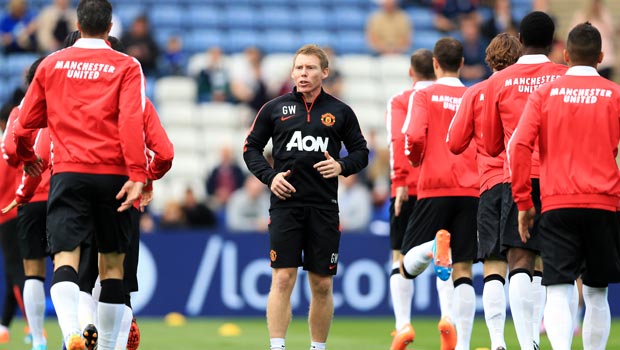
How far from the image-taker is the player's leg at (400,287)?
428 inches

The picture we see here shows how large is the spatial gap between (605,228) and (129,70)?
328 cm

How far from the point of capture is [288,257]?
30.0 feet

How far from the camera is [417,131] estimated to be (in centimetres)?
1056

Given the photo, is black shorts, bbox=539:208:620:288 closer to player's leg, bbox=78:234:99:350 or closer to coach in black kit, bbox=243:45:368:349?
coach in black kit, bbox=243:45:368:349

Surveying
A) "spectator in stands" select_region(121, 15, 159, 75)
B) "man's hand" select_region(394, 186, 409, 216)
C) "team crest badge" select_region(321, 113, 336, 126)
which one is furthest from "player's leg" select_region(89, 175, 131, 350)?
"spectator in stands" select_region(121, 15, 159, 75)

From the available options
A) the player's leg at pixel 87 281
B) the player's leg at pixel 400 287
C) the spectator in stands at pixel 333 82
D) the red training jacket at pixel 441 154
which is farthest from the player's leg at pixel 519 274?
the spectator in stands at pixel 333 82

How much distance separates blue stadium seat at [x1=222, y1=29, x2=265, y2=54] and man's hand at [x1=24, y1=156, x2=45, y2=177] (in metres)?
13.1

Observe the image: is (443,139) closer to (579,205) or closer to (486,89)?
(486,89)

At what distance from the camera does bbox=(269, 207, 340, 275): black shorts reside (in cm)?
917

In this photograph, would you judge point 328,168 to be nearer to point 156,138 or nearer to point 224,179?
point 156,138

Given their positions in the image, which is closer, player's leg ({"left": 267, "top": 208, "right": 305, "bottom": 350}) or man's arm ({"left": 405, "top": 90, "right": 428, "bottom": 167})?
player's leg ({"left": 267, "top": 208, "right": 305, "bottom": 350})

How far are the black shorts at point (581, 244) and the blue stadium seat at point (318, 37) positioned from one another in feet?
→ 48.0

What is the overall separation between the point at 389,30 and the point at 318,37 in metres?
1.56

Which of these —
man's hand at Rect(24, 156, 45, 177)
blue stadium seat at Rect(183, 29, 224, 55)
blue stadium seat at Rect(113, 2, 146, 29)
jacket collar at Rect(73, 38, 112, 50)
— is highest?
jacket collar at Rect(73, 38, 112, 50)
